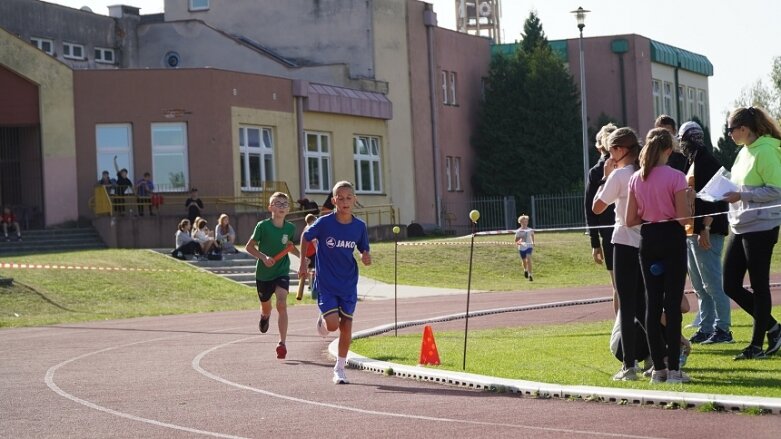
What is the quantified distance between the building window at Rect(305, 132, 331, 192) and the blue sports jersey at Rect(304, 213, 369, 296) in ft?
120

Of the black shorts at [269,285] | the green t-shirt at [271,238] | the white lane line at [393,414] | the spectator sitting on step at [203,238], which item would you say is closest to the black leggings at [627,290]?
the white lane line at [393,414]

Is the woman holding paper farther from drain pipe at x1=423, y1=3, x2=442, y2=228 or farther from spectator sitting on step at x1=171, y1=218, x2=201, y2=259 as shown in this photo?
drain pipe at x1=423, y1=3, x2=442, y2=228

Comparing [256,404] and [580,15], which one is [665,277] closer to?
[256,404]

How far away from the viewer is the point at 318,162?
51.0 meters

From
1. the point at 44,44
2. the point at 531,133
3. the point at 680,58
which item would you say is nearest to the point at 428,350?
the point at 44,44

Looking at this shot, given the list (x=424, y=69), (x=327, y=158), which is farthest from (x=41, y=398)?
(x=424, y=69)

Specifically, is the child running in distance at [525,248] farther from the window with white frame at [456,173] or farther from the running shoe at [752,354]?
the running shoe at [752,354]

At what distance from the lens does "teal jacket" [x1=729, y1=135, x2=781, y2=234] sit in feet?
42.0

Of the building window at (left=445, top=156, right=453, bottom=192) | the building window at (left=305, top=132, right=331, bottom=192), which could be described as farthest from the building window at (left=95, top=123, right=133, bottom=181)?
the building window at (left=445, top=156, right=453, bottom=192)

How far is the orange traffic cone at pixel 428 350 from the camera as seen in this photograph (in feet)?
45.9

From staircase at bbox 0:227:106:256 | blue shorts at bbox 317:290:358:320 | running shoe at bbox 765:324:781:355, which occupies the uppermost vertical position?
staircase at bbox 0:227:106:256

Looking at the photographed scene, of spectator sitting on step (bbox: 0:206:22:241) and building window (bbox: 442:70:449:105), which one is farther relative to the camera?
building window (bbox: 442:70:449:105)

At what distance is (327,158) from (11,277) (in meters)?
22.5

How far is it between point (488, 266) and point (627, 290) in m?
29.1
